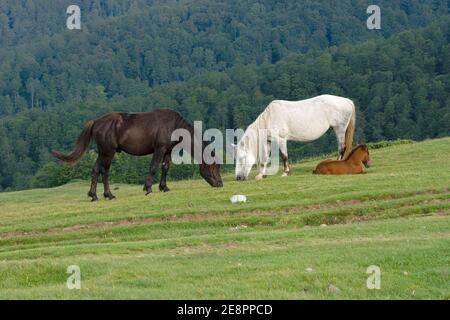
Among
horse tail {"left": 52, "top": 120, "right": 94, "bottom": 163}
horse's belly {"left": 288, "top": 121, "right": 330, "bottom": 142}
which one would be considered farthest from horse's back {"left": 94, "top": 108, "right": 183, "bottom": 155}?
horse's belly {"left": 288, "top": 121, "right": 330, "bottom": 142}

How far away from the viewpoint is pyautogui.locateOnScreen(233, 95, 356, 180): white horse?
27891 millimetres

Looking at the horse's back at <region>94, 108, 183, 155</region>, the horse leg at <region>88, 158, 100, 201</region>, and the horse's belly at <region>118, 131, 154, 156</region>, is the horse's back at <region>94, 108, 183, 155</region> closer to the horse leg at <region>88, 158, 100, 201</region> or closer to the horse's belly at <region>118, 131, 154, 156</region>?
the horse's belly at <region>118, 131, 154, 156</region>

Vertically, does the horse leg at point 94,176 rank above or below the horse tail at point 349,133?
below


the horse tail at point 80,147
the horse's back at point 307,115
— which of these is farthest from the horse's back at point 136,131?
the horse's back at point 307,115

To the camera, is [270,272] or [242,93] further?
[242,93]

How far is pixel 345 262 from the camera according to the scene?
14.3 m

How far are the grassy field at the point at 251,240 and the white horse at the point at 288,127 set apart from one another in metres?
1.19

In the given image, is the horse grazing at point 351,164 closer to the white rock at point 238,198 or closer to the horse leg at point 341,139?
the horse leg at point 341,139

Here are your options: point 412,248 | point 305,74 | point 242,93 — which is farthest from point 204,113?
point 412,248

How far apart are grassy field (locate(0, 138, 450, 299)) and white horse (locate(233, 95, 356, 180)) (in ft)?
3.90

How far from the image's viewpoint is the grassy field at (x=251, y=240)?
12.9 m

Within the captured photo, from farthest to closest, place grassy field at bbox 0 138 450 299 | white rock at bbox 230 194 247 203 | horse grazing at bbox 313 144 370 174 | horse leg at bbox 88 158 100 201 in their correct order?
horse grazing at bbox 313 144 370 174 < horse leg at bbox 88 158 100 201 < white rock at bbox 230 194 247 203 < grassy field at bbox 0 138 450 299

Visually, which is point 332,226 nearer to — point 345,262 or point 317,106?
point 345,262
